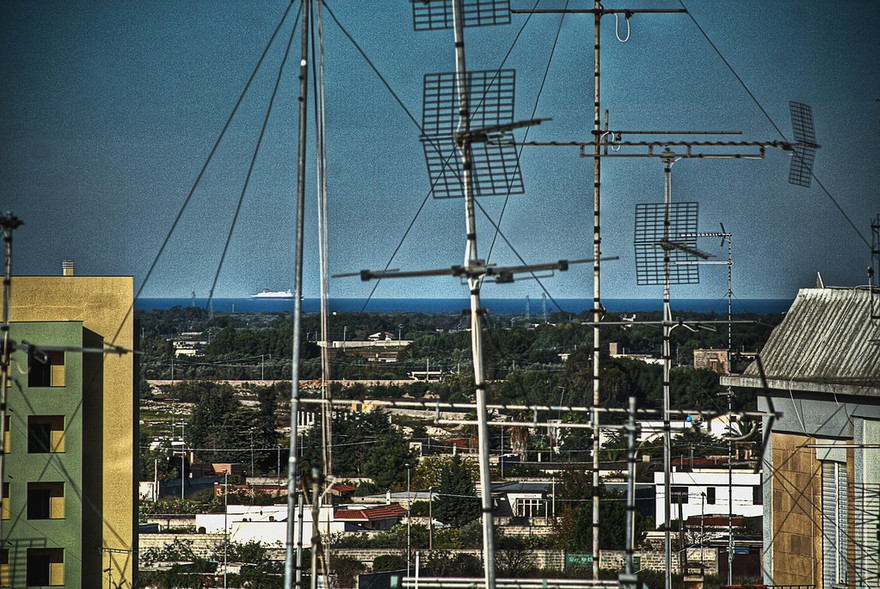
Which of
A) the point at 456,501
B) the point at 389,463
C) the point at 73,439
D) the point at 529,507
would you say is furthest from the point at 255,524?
the point at 73,439

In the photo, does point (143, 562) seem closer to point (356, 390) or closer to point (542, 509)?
point (542, 509)

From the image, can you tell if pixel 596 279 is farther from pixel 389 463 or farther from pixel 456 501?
pixel 389 463

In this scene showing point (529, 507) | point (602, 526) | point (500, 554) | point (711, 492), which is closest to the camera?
point (500, 554)

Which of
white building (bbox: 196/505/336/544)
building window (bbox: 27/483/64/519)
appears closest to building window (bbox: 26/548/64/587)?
building window (bbox: 27/483/64/519)

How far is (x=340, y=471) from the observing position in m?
49.6

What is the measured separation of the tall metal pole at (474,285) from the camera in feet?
28.8

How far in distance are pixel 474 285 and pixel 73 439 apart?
1257cm

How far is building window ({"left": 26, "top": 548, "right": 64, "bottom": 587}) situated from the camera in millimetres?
18609

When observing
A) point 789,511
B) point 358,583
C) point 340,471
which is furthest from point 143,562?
point 789,511

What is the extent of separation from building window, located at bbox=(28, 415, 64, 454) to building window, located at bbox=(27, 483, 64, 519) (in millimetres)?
673

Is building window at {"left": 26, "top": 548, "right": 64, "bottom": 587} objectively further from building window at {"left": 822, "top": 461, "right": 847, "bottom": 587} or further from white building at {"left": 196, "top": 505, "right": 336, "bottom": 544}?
building window at {"left": 822, "top": 461, "right": 847, "bottom": 587}

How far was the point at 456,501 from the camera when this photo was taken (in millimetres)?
37750

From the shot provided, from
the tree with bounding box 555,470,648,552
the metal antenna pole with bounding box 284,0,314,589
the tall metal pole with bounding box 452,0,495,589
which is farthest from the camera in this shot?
the tree with bounding box 555,470,648,552

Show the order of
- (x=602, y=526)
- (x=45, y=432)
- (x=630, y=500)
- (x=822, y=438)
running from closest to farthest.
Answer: (x=630, y=500) < (x=822, y=438) < (x=45, y=432) < (x=602, y=526)
